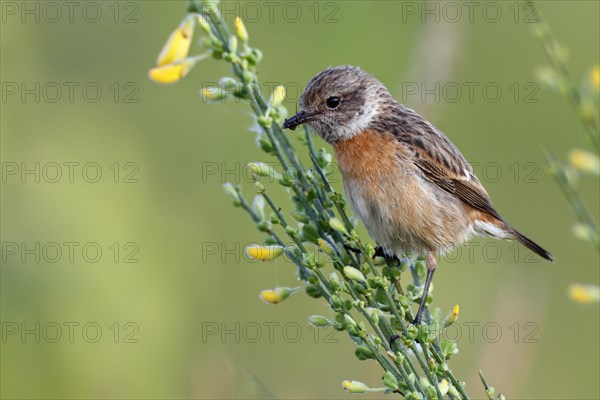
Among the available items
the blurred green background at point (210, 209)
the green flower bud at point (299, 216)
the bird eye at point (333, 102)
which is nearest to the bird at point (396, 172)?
the bird eye at point (333, 102)

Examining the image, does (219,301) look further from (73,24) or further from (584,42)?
(584,42)

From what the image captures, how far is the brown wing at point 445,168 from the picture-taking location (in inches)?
192

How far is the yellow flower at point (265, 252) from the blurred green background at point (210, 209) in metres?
0.59

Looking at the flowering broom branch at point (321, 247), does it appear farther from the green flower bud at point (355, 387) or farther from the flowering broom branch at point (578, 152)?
the flowering broom branch at point (578, 152)

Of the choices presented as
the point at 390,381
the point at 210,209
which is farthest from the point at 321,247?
the point at 210,209

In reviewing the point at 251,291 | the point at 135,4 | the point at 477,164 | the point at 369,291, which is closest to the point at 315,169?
the point at 369,291

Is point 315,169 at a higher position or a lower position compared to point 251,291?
higher

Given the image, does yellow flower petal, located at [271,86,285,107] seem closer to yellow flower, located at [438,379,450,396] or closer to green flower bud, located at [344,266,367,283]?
green flower bud, located at [344,266,367,283]

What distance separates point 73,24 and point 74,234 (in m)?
2.43

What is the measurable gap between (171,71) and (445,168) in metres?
2.56

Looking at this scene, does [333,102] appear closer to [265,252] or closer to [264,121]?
[265,252]

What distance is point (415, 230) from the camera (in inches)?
185

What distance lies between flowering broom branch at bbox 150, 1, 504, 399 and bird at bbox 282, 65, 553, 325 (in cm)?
146

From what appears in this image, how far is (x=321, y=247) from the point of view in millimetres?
2939
